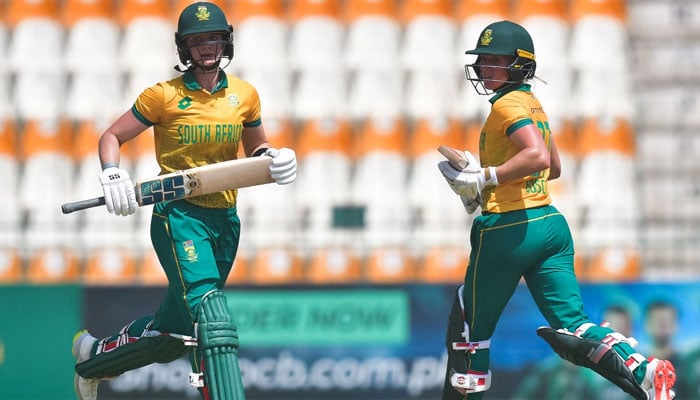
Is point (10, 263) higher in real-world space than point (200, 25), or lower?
lower

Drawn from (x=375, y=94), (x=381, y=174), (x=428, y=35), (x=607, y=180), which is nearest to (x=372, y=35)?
(x=428, y=35)

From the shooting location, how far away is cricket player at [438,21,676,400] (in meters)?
5.17

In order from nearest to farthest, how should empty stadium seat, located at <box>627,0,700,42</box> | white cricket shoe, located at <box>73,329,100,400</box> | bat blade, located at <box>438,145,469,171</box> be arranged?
bat blade, located at <box>438,145,469,171</box>, white cricket shoe, located at <box>73,329,100,400</box>, empty stadium seat, located at <box>627,0,700,42</box>

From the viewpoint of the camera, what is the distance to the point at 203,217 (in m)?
5.39

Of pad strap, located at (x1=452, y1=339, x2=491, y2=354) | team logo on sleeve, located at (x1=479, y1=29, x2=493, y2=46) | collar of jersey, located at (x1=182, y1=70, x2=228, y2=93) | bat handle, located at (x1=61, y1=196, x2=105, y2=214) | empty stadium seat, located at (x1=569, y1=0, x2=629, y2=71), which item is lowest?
pad strap, located at (x1=452, y1=339, x2=491, y2=354)

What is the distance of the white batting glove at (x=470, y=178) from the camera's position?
5184 mm

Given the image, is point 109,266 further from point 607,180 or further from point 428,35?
point 607,180

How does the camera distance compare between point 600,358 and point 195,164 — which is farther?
point 195,164

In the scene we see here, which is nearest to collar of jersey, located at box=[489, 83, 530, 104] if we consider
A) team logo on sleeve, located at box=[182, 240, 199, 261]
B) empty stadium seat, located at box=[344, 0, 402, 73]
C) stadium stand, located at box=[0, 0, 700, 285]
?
team logo on sleeve, located at box=[182, 240, 199, 261]

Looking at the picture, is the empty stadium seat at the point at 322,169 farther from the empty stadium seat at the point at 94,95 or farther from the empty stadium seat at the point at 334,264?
the empty stadium seat at the point at 94,95

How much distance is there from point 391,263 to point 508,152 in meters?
4.50

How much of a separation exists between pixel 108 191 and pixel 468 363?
182 centimetres

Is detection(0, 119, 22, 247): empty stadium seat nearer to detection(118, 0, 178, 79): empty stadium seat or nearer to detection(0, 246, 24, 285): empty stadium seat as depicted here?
detection(0, 246, 24, 285): empty stadium seat

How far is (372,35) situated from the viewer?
11609mm
